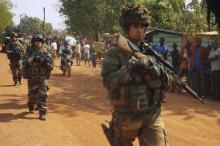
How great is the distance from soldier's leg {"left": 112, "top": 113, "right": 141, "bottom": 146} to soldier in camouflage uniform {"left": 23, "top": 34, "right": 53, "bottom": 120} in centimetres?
514

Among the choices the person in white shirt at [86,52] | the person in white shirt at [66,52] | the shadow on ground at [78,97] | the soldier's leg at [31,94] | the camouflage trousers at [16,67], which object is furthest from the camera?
the person in white shirt at [86,52]

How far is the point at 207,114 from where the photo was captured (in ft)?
35.5

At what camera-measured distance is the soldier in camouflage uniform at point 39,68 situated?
31.3 feet

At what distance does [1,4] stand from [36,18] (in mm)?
58582

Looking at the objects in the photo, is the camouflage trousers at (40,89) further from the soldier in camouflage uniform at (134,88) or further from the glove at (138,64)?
the glove at (138,64)

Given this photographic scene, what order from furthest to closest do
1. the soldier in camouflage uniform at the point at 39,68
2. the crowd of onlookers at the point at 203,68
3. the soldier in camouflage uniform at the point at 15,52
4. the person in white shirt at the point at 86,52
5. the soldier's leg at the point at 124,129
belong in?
the person in white shirt at the point at 86,52
the soldier in camouflage uniform at the point at 15,52
the crowd of onlookers at the point at 203,68
the soldier in camouflage uniform at the point at 39,68
the soldier's leg at the point at 124,129

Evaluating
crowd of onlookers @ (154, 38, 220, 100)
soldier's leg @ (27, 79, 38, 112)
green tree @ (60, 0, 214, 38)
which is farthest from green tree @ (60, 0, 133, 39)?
soldier's leg @ (27, 79, 38, 112)

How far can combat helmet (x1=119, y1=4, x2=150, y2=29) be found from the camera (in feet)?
14.5

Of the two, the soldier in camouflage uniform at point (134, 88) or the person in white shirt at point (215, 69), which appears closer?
the soldier in camouflage uniform at point (134, 88)

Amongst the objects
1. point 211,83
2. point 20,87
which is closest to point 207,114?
point 211,83

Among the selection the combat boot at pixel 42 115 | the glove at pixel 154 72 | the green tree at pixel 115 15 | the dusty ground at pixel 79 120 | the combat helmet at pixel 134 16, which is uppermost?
the green tree at pixel 115 15

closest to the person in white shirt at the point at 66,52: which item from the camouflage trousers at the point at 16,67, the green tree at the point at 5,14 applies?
the camouflage trousers at the point at 16,67

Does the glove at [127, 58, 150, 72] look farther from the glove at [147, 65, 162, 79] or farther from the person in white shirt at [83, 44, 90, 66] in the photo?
the person in white shirt at [83, 44, 90, 66]

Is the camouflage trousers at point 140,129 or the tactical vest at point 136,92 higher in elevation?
the tactical vest at point 136,92
